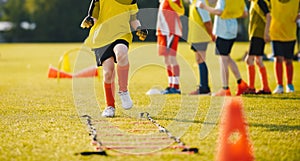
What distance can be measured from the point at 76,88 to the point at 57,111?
400cm

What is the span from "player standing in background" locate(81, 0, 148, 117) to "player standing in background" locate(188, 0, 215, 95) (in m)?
2.85

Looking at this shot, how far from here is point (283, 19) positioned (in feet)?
34.0

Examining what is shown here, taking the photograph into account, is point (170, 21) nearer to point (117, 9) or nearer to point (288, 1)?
point (288, 1)

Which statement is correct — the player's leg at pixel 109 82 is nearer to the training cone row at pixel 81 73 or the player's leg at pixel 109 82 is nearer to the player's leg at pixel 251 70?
the player's leg at pixel 251 70


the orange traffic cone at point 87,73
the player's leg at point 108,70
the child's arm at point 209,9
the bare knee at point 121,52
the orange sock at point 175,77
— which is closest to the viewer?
the bare knee at point 121,52

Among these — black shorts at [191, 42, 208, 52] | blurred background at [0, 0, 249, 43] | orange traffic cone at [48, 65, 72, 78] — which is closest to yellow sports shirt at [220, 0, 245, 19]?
black shorts at [191, 42, 208, 52]

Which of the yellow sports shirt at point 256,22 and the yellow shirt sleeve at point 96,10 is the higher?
the yellow shirt sleeve at point 96,10

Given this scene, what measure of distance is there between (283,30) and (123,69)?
Answer: 3791mm

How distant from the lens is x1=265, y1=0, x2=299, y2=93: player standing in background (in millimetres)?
10320

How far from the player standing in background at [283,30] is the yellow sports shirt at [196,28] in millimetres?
1009

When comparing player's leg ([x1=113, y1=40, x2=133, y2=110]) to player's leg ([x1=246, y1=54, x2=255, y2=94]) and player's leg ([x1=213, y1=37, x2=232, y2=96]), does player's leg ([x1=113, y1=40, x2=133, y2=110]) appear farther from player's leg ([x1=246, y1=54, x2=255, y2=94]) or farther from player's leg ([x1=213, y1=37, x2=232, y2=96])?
player's leg ([x1=246, y1=54, x2=255, y2=94])

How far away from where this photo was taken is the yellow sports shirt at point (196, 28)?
1024cm

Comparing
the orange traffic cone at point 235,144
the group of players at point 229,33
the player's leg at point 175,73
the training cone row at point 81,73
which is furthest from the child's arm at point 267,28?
the orange traffic cone at point 235,144

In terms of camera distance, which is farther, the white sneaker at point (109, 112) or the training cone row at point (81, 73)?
the training cone row at point (81, 73)
